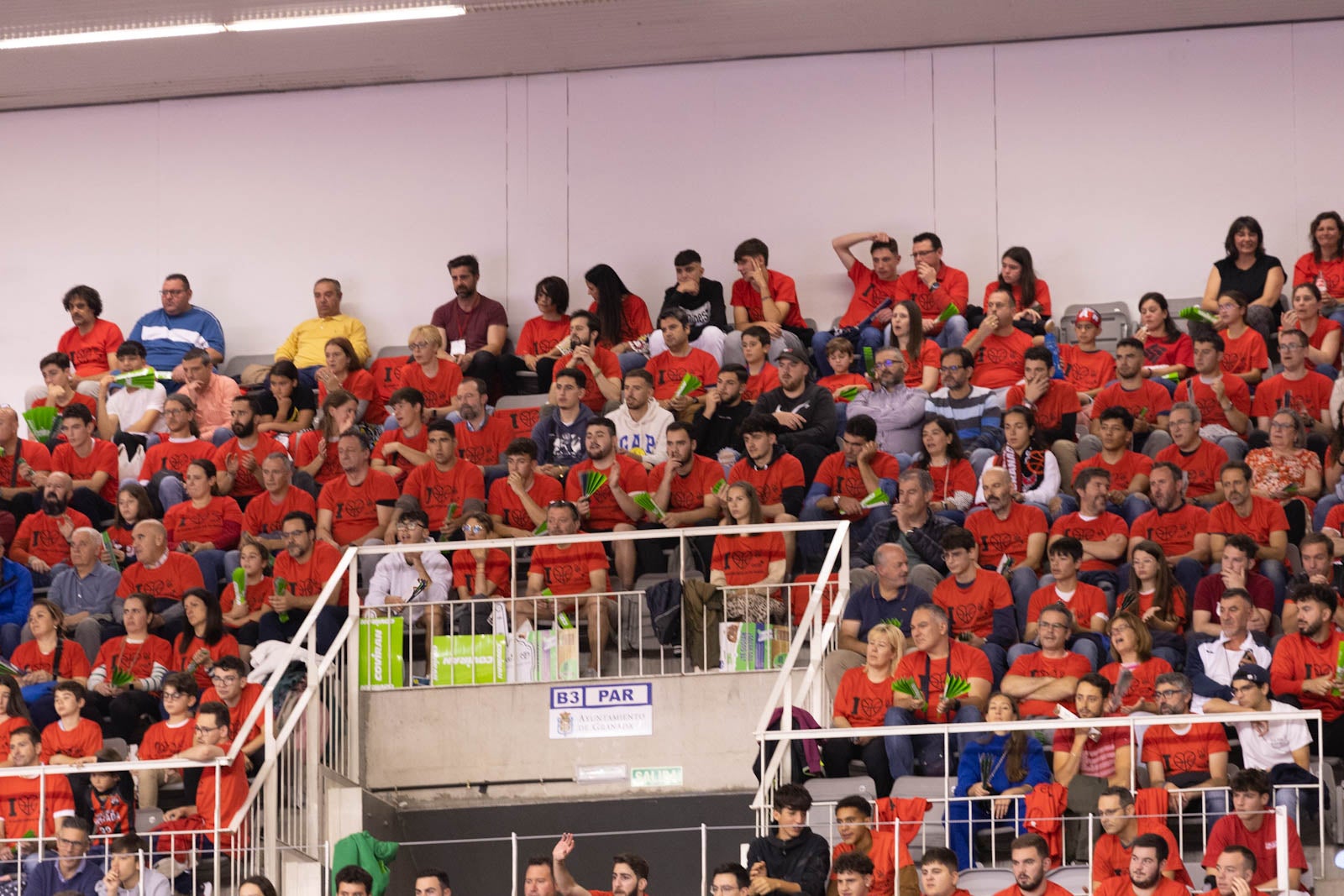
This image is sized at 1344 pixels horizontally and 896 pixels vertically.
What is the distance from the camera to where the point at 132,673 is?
1116 centimetres

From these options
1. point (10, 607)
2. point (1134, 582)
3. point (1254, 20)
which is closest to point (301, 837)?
point (10, 607)

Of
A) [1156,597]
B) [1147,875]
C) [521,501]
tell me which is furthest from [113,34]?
[1147,875]

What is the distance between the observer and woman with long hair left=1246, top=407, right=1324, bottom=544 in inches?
449

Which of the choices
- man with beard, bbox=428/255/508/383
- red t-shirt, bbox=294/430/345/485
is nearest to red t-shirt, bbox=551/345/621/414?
man with beard, bbox=428/255/508/383

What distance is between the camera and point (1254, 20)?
14.4 m

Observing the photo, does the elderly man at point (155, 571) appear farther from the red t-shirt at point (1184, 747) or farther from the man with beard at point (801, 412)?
the red t-shirt at point (1184, 747)

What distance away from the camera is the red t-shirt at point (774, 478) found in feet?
38.7

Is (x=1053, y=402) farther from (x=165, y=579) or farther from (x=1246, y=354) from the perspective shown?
(x=165, y=579)

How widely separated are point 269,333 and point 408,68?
220 cm

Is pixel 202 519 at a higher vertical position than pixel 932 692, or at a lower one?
higher

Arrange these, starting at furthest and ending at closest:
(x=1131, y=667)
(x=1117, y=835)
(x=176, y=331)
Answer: (x=176, y=331) → (x=1131, y=667) → (x=1117, y=835)

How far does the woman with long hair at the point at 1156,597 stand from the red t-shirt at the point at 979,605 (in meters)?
0.60

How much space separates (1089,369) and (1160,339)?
48 centimetres

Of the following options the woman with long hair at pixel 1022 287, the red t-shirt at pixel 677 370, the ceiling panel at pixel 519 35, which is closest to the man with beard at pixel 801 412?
the red t-shirt at pixel 677 370
